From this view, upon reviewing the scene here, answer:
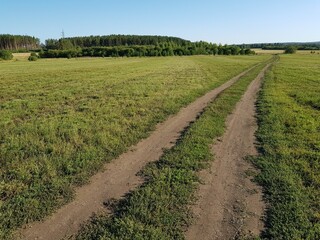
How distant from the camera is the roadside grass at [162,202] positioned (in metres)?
5.36

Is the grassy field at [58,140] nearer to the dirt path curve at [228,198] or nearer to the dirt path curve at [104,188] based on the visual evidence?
the dirt path curve at [104,188]

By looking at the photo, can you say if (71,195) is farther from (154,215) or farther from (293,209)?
(293,209)

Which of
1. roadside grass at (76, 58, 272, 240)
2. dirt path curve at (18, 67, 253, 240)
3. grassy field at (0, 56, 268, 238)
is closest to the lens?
roadside grass at (76, 58, 272, 240)

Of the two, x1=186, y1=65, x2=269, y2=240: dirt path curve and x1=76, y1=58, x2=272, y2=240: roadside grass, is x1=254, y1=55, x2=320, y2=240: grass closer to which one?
x1=186, y1=65, x2=269, y2=240: dirt path curve

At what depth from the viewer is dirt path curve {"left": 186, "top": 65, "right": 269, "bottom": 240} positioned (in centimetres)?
553

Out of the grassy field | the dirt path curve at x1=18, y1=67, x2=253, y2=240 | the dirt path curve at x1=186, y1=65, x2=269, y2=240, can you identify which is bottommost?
the dirt path curve at x1=186, y1=65, x2=269, y2=240

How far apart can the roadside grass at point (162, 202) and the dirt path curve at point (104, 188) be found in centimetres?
29

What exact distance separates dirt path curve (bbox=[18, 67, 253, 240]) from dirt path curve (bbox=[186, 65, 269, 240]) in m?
1.79

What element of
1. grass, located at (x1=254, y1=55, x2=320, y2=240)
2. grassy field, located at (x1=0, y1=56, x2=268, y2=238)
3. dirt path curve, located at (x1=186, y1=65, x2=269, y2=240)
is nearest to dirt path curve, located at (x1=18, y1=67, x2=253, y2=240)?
grassy field, located at (x1=0, y1=56, x2=268, y2=238)

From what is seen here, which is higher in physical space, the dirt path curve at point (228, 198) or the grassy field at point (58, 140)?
the grassy field at point (58, 140)

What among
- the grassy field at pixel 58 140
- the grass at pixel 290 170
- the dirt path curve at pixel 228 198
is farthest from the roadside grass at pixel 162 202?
the grass at pixel 290 170

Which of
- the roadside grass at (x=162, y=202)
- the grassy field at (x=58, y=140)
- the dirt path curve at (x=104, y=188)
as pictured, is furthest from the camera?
the grassy field at (x=58, y=140)

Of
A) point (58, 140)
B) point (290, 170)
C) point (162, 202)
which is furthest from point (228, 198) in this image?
point (58, 140)

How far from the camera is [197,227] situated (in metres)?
5.58
